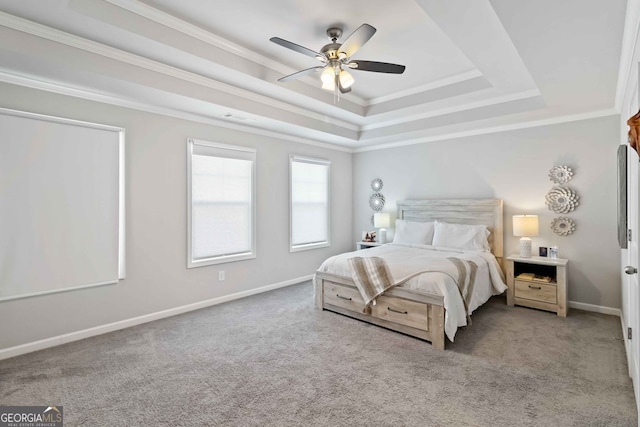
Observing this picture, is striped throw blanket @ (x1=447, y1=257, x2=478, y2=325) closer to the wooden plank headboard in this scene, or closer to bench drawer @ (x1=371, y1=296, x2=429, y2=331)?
bench drawer @ (x1=371, y1=296, x2=429, y2=331)

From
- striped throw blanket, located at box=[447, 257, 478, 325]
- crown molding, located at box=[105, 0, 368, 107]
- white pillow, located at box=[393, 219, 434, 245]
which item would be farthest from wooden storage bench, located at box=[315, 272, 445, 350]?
crown molding, located at box=[105, 0, 368, 107]

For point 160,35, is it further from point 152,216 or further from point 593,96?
point 593,96

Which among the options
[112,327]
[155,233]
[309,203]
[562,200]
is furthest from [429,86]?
[112,327]

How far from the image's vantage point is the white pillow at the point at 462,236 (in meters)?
4.28

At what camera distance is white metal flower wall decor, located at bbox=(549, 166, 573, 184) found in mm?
3943

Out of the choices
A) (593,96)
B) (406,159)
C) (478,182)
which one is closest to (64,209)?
(406,159)

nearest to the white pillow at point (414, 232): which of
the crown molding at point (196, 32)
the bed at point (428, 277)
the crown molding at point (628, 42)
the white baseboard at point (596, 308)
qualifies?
the bed at point (428, 277)

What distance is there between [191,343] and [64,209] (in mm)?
1755

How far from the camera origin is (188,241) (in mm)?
3928

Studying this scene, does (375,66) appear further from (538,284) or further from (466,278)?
(538,284)

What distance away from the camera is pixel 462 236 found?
14.4 ft

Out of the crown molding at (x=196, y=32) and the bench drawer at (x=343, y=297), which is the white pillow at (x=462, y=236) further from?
the crown molding at (x=196, y=32)

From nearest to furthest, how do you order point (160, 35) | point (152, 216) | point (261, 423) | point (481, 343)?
point (261, 423)
point (160, 35)
point (481, 343)
point (152, 216)

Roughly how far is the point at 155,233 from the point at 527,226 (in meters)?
4.44
